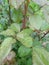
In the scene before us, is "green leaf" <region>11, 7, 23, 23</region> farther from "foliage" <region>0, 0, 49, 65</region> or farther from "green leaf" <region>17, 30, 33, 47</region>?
"green leaf" <region>17, 30, 33, 47</region>

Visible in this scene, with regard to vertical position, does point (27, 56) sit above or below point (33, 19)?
below

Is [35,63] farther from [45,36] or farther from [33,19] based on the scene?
[45,36]

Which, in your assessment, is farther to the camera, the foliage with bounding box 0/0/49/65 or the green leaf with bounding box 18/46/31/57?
the green leaf with bounding box 18/46/31/57

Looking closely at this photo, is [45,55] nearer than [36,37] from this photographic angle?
Yes

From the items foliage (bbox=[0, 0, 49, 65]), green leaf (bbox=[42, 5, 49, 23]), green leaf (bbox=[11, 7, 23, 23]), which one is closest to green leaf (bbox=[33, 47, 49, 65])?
A: foliage (bbox=[0, 0, 49, 65])

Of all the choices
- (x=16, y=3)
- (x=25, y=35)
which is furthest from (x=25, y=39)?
(x=16, y=3)

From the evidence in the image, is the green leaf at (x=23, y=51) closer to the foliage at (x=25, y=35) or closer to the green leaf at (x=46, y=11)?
the foliage at (x=25, y=35)

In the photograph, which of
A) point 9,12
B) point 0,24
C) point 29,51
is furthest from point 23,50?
point 0,24

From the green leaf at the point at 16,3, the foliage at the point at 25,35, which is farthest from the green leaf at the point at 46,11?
the green leaf at the point at 16,3
